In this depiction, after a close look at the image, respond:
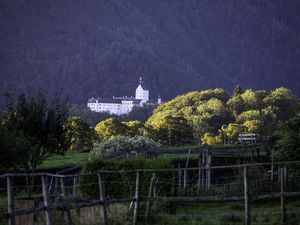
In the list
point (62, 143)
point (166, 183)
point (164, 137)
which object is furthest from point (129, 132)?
point (166, 183)

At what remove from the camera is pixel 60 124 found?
115 feet

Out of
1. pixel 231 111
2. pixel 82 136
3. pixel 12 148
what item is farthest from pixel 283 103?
pixel 12 148

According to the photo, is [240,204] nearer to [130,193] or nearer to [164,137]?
[130,193]

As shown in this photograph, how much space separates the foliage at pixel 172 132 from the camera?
80062mm

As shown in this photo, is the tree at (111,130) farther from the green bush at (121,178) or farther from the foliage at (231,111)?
the green bush at (121,178)

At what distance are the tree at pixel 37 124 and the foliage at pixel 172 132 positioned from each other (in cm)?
4431

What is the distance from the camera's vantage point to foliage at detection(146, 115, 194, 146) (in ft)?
263

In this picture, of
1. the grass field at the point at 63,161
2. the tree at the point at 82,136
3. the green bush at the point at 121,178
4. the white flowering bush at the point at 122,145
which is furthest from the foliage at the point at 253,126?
the green bush at the point at 121,178

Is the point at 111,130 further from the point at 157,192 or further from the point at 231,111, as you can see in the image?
the point at 157,192

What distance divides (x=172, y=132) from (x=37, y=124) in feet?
159

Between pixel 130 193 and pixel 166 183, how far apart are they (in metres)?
1.55

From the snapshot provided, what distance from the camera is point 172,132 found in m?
81.9

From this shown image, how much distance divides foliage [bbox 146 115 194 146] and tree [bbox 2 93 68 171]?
44.3 m

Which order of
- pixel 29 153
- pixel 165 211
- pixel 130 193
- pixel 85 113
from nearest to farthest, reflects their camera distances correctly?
pixel 165 211 → pixel 130 193 → pixel 29 153 → pixel 85 113
